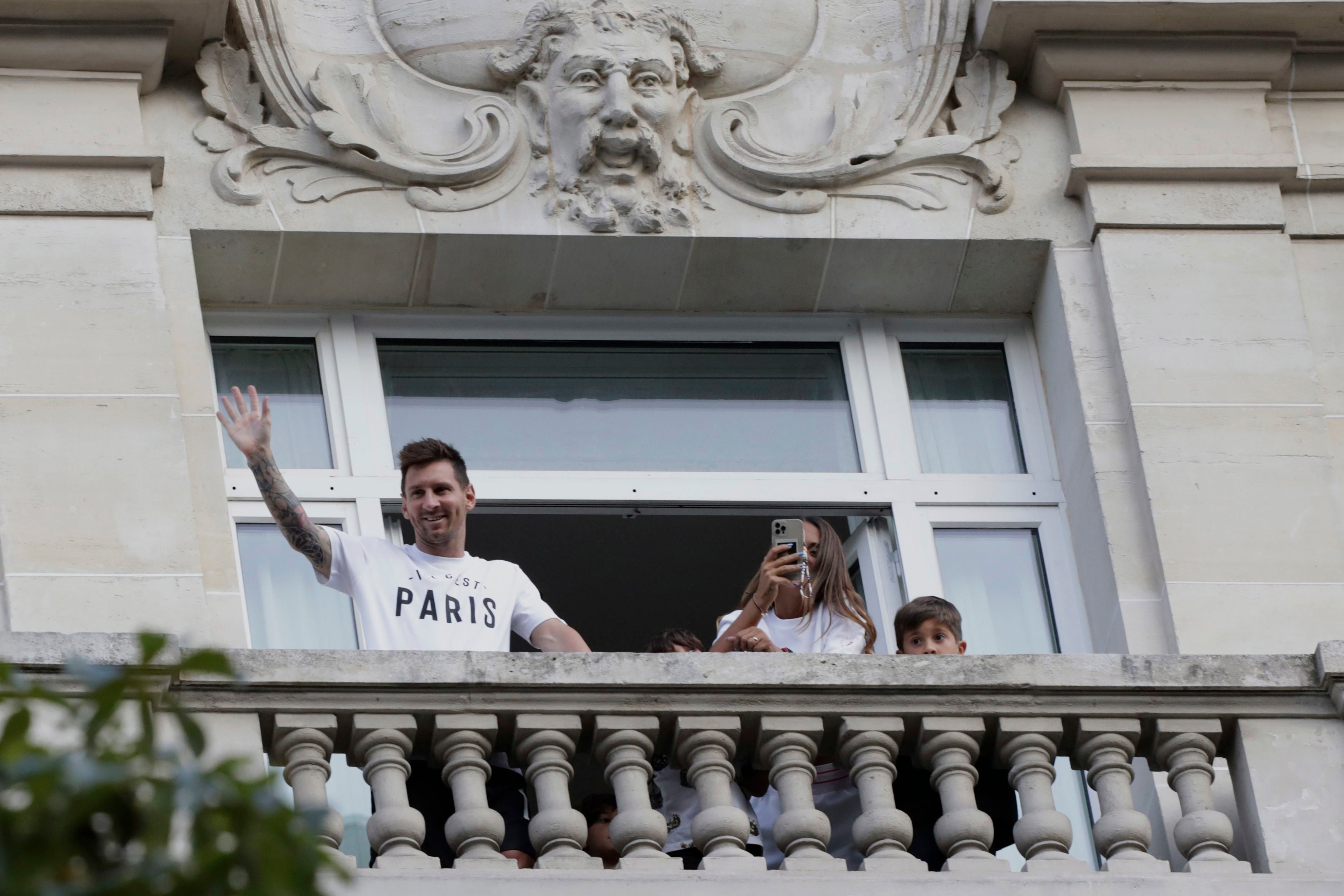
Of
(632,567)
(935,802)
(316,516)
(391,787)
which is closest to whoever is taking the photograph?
(391,787)

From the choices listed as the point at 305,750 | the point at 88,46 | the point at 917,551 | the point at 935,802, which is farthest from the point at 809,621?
the point at 88,46

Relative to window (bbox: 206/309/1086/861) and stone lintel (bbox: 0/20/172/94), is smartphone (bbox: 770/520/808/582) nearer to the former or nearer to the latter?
window (bbox: 206/309/1086/861)

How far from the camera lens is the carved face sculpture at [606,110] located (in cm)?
950

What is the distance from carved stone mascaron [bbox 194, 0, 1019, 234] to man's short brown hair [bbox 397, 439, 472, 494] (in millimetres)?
1903

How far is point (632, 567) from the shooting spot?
13.9 meters

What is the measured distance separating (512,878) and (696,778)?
675mm

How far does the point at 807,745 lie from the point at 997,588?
2368 millimetres

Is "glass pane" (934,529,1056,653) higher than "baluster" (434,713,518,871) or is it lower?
higher

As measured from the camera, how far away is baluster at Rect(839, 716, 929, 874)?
699 centimetres

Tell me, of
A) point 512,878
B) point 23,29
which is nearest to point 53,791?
point 512,878

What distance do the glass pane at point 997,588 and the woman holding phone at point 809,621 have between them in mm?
1156

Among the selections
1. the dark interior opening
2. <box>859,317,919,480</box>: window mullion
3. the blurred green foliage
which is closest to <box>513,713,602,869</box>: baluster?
<box>859,317,919,480</box>: window mullion

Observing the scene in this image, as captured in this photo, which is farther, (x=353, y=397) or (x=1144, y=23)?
(x=1144, y=23)

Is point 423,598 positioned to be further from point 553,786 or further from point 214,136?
point 214,136
